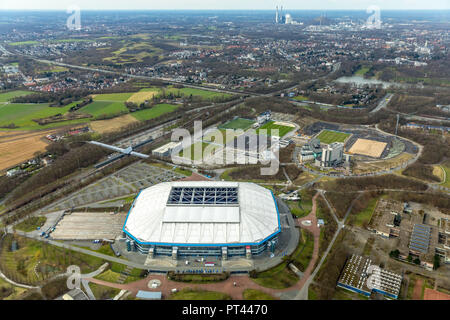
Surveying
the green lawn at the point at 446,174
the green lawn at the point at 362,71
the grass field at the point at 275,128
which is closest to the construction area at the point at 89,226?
the grass field at the point at 275,128

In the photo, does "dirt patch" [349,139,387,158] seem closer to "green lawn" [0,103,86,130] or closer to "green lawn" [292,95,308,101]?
"green lawn" [292,95,308,101]

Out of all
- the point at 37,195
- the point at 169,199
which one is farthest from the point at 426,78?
the point at 37,195

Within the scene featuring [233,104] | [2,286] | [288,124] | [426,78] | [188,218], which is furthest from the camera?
[426,78]

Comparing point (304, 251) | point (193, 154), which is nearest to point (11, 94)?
point (193, 154)

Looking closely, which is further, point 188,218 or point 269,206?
point 269,206

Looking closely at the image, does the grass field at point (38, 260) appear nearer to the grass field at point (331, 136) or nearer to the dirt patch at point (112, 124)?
the dirt patch at point (112, 124)

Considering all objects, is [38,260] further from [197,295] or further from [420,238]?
[420,238]

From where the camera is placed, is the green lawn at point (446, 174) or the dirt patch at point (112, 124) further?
the dirt patch at point (112, 124)

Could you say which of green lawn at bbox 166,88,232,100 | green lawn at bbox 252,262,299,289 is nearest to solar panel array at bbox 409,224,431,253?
green lawn at bbox 252,262,299,289

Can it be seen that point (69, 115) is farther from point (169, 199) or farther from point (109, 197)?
point (169, 199)
